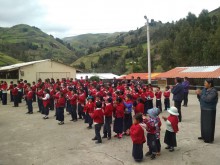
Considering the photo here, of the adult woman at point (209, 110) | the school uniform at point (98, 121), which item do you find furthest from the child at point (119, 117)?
the adult woman at point (209, 110)

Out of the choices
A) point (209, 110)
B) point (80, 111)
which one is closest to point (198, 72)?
point (80, 111)

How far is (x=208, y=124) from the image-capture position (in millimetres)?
7480

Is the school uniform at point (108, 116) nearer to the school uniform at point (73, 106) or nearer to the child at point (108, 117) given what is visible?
the child at point (108, 117)

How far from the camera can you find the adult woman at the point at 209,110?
7465mm

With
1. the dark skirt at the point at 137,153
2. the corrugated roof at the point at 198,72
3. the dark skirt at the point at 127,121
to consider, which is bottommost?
the dark skirt at the point at 137,153

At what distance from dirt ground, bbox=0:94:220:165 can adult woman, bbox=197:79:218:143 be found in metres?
0.30

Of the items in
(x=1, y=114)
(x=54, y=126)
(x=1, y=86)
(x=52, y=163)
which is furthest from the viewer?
(x=1, y=86)

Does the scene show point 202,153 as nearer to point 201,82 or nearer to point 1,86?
point 1,86

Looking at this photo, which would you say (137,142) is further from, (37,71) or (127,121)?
(37,71)

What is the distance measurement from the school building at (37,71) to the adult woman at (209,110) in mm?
19569

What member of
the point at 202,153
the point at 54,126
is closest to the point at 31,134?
the point at 54,126

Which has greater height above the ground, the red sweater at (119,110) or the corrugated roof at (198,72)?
the corrugated roof at (198,72)

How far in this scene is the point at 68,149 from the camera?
744 cm

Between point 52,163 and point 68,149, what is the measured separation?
115cm
